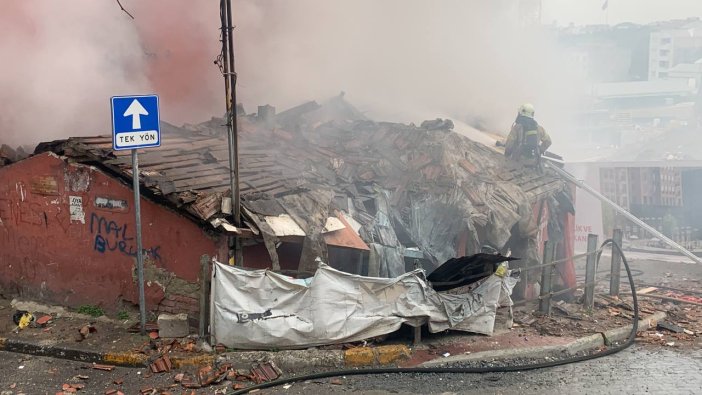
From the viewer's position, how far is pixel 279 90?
1422cm

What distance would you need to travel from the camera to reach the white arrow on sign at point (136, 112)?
5559 millimetres

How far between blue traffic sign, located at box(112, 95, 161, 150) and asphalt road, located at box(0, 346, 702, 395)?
2.24 metres

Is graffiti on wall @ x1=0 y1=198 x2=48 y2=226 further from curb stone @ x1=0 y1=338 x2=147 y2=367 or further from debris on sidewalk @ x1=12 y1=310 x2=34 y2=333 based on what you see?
curb stone @ x1=0 y1=338 x2=147 y2=367

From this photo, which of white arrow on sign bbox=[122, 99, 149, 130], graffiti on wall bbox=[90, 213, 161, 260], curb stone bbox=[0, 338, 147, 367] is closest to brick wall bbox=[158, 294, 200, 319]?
graffiti on wall bbox=[90, 213, 161, 260]

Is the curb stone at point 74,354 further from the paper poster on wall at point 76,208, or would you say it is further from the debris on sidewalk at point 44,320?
the paper poster on wall at point 76,208

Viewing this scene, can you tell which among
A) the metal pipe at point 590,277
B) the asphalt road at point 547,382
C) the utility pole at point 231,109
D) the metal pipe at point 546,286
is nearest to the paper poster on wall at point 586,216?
the metal pipe at point 590,277

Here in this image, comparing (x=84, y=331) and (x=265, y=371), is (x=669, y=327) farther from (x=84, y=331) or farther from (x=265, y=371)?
(x=84, y=331)

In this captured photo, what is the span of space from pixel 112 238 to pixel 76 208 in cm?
66

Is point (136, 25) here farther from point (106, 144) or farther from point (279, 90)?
point (106, 144)

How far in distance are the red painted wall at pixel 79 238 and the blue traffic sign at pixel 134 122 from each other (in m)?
0.92

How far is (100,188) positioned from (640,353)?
6609 millimetres

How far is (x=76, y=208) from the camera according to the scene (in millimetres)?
6793

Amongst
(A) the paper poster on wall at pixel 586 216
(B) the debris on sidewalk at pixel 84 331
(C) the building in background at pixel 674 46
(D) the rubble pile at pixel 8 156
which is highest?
(C) the building in background at pixel 674 46

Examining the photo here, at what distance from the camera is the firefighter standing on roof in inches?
425
